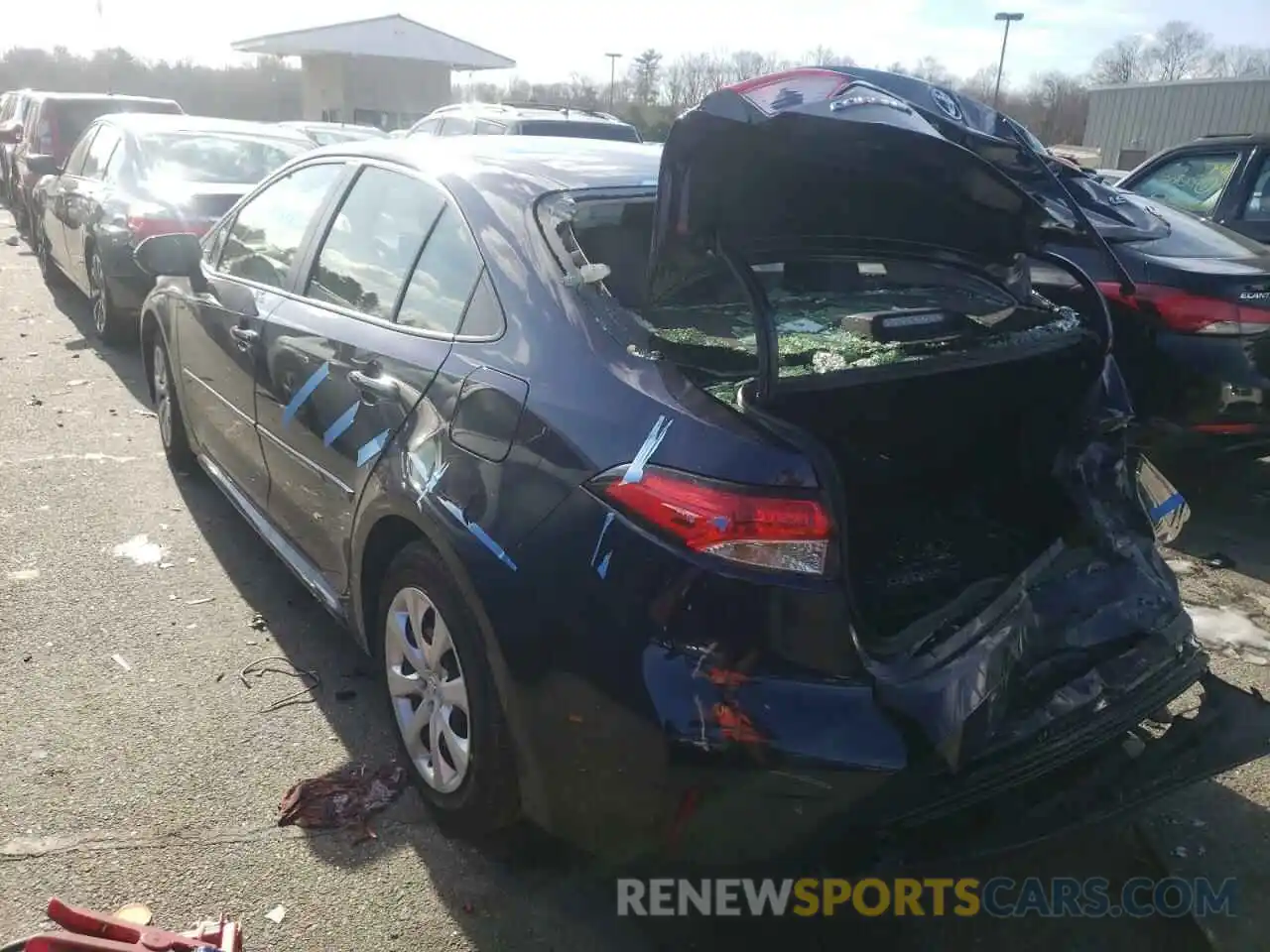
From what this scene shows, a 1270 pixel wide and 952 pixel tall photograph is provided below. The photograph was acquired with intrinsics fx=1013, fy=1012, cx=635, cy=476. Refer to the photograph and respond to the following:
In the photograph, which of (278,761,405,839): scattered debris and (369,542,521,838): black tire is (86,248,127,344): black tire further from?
(369,542,521,838): black tire

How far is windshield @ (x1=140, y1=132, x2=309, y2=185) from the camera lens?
7.51 m

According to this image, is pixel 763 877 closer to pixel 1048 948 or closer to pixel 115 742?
pixel 1048 948

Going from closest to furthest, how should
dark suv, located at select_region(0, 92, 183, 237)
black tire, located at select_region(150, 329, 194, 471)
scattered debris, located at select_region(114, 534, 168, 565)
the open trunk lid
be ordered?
the open trunk lid < scattered debris, located at select_region(114, 534, 168, 565) < black tire, located at select_region(150, 329, 194, 471) < dark suv, located at select_region(0, 92, 183, 237)

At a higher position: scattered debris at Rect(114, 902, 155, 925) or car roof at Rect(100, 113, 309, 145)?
car roof at Rect(100, 113, 309, 145)

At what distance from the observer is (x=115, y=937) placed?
209cm

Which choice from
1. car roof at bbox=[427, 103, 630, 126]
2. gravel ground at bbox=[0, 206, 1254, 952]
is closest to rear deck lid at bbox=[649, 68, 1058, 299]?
gravel ground at bbox=[0, 206, 1254, 952]

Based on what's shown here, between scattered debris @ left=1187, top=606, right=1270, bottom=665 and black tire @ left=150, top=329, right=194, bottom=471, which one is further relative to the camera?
black tire @ left=150, top=329, right=194, bottom=471

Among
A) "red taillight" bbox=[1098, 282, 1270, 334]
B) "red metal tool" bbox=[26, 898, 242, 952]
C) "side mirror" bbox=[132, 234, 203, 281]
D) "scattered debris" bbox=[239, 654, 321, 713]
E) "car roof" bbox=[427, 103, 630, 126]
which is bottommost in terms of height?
"scattered debris" bbox=[239, 654, 321, 713]

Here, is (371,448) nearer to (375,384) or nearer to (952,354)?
(375,384)

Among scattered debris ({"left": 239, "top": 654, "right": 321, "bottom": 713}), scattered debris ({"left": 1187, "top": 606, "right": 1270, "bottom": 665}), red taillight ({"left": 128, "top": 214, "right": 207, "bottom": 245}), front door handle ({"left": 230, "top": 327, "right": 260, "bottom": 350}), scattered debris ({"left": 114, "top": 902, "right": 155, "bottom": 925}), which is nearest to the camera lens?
scattered debris ({"left": 114, "top": 902, "right": 155, "bottom": 925})

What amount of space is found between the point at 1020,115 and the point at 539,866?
172 feet

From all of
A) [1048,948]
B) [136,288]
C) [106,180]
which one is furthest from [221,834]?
[106,180]

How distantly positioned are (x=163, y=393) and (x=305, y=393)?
90.6 inches

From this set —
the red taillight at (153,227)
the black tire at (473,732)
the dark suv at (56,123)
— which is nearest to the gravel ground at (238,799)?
the black tire at (473,732)
